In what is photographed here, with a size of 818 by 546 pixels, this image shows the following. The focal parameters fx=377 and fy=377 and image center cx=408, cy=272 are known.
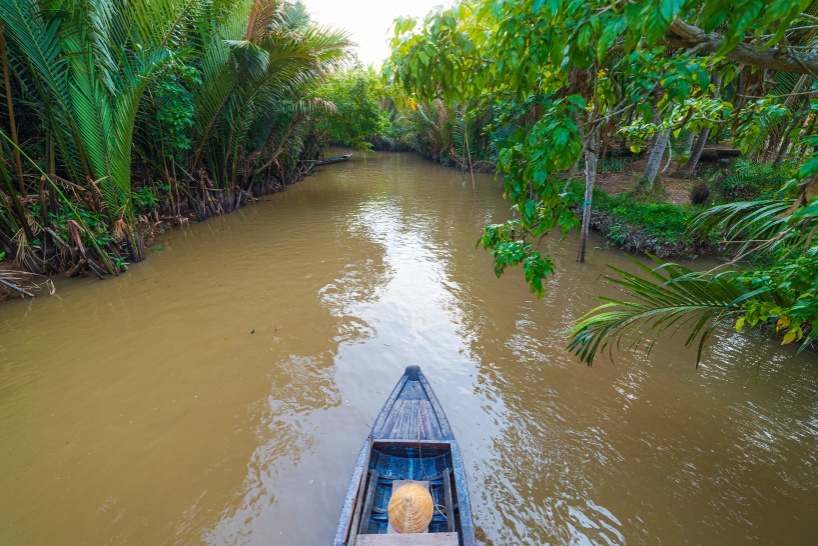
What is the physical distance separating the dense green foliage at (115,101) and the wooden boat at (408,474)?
6284mm

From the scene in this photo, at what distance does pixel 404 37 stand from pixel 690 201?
32.7 ft

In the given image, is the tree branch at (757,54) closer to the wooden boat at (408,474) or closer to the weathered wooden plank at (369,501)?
the wooden boat at (408,474)

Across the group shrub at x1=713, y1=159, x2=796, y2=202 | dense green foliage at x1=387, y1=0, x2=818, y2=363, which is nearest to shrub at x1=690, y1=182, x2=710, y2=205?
shrub at x1=713, y1=159, x2=796, y2=202

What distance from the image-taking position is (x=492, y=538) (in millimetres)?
2949

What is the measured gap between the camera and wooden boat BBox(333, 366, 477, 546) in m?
2.44

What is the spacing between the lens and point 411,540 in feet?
7.89

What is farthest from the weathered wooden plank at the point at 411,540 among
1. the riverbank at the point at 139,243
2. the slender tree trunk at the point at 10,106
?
the slender tree trunk at the point at 10,106

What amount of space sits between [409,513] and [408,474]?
0.71 meters

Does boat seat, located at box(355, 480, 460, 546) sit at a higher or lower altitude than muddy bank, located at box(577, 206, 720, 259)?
lower

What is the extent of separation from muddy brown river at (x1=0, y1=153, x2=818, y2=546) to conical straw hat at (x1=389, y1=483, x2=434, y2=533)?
0.78 m

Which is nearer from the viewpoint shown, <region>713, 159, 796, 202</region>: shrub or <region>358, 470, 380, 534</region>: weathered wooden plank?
<region>358, 470, 380, 534</region>: weathered wooden plank

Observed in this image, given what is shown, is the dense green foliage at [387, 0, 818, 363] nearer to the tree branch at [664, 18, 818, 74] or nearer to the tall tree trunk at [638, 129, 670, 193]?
the tree branch at [664, 18, 818, 74]

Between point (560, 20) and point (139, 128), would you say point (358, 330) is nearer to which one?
point (560, 20)

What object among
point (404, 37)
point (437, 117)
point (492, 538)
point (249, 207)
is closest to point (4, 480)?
point (492, 538)
